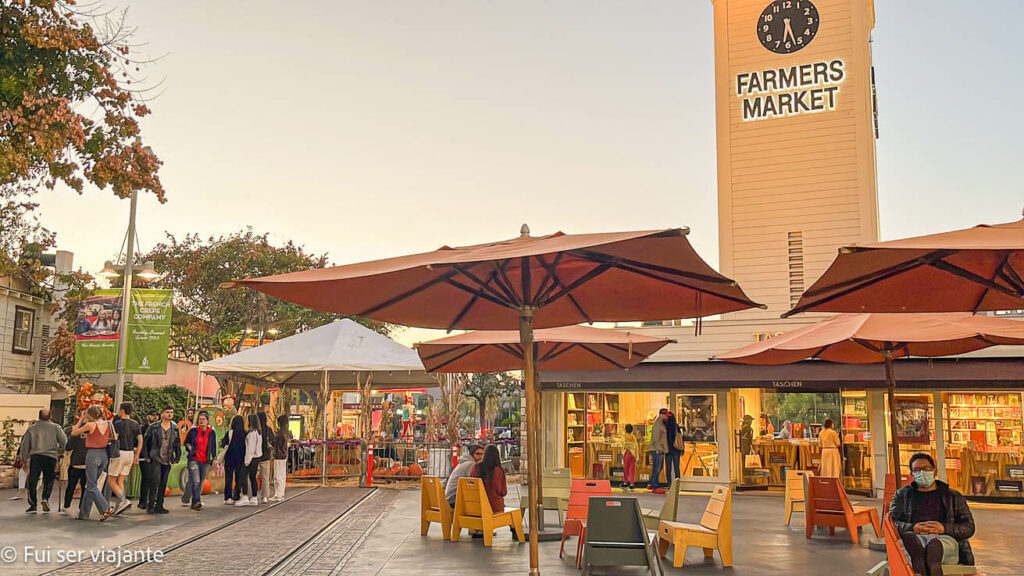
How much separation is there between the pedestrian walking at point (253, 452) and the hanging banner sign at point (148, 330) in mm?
2594

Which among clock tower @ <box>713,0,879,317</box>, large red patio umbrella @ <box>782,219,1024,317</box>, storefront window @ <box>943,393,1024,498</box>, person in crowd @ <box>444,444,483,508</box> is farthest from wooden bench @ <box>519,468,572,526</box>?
Answer: storefront window @ <box>943,393,1024,498</box>

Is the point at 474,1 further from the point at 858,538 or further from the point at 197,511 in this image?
the point at 858,538

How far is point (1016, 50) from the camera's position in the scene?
18391 mm

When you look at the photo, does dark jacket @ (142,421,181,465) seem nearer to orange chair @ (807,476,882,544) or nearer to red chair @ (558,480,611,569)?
red chair @ (558,480,611,569)

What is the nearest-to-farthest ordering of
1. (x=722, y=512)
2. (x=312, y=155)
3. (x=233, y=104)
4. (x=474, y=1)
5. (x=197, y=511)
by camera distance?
(x=722, y=512), (x=197, y=511), (x=233, y=104), (x=474, y=1), (x=312, y=155)

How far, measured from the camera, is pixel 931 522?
6105 millimetres

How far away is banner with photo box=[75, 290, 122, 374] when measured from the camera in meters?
15.5

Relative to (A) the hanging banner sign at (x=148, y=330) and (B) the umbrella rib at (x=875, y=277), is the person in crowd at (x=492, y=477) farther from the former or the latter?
(A) the hanging banner sign at (x=148, y=330)

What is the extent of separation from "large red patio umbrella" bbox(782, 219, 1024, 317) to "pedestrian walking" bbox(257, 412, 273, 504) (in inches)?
415

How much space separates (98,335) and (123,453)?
4.07m

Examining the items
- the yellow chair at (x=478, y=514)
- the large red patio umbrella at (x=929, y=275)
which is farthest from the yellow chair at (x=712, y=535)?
the large red patio umbrella at (x=929, y=275)

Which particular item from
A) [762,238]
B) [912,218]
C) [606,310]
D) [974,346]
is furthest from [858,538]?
[912,218]

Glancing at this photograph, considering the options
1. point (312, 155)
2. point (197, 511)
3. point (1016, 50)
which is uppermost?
point (1016, 50)

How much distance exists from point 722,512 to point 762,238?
1158 centimetres
